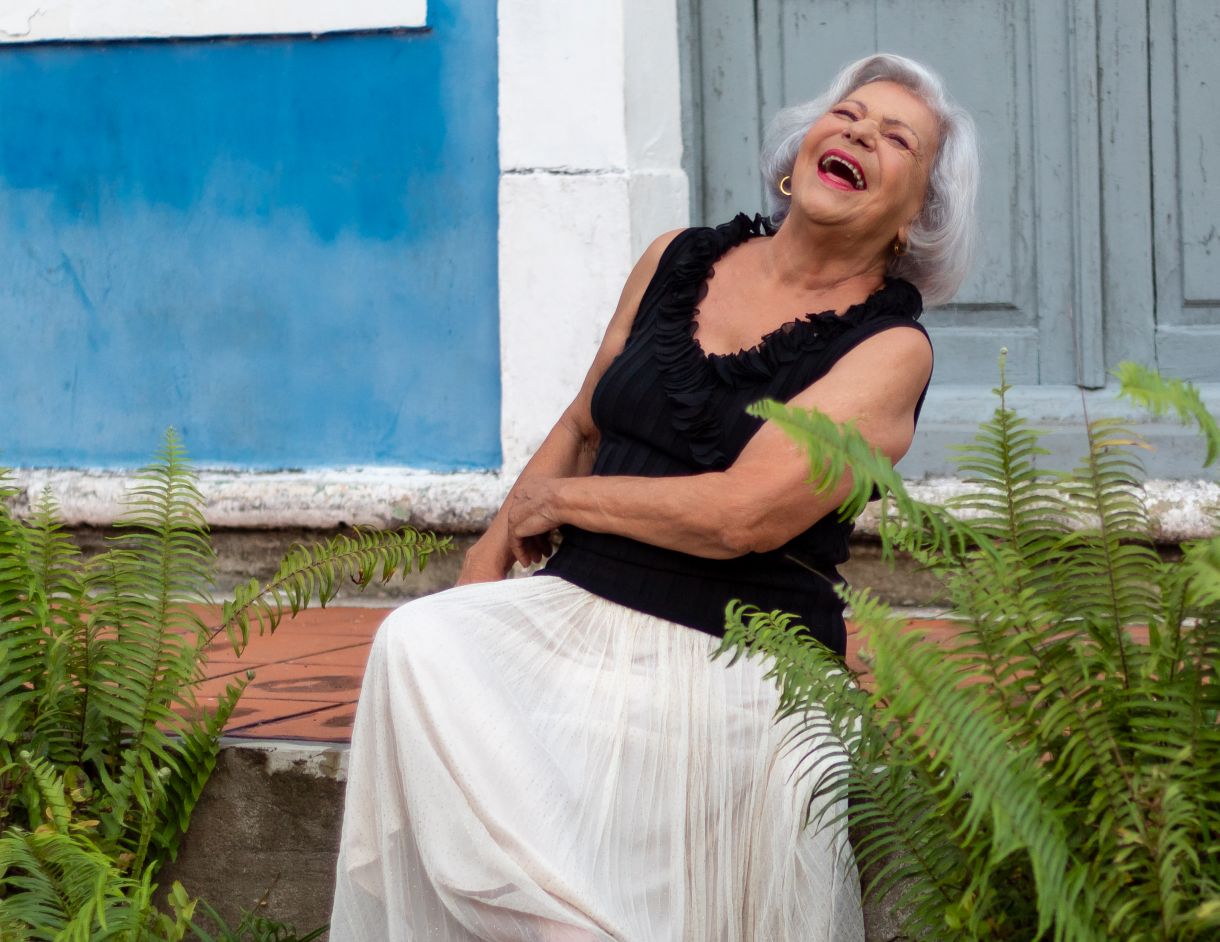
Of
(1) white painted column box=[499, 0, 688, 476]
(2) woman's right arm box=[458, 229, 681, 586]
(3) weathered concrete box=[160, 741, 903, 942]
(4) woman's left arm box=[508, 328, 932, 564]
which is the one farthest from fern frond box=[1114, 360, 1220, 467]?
(1) white painted column box=[499, 0, 688, 476]

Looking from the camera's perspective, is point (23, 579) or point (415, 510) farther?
point (415, 510)

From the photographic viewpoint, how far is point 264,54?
4328 millimetres

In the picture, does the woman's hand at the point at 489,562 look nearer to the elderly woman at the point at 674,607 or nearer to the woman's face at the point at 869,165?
the elderly woman at the point at 674,607

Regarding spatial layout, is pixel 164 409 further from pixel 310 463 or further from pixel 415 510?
pixel 415 510

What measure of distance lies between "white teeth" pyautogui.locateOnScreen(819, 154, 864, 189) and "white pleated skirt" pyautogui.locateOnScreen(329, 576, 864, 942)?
0.84 meters

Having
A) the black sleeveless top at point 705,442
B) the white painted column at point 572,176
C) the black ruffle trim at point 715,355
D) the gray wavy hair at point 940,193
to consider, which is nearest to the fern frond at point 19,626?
the black sleeveless top at point 705,442

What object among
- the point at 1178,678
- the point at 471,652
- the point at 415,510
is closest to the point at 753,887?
the point at 471,652

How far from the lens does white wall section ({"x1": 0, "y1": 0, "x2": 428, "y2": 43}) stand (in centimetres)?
422

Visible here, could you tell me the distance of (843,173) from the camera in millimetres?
2715

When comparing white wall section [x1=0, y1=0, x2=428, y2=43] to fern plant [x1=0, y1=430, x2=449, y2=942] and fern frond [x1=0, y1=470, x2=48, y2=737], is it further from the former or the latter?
fern frond [x1=0, y1=470, x2=48, y2=737]

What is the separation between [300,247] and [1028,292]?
6.64ft

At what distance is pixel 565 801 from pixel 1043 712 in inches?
29.9

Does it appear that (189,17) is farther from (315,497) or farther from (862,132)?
(862,132)

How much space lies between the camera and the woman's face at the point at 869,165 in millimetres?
2660
